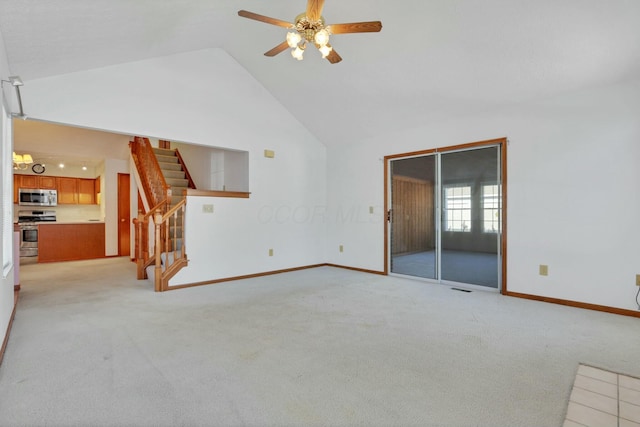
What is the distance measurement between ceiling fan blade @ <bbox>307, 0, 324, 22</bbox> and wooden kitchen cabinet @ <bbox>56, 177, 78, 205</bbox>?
8595 millimetres

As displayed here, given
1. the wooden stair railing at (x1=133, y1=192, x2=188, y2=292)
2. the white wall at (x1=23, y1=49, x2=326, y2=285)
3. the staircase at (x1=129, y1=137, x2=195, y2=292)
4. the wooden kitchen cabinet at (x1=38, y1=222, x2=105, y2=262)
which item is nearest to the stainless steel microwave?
the wooden kitchen cabinet at (x1=38, y1=222, x2=105, y2=262)

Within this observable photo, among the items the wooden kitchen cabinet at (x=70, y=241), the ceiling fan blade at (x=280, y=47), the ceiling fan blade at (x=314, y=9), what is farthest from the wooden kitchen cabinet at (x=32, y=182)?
the ceiling fan blade at (x=314, y=9)

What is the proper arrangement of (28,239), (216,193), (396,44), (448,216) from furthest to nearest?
1. (28,239)
2. (216,193)
3. (448,216)
4. (396,44)

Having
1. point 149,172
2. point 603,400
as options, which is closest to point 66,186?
point 149,172

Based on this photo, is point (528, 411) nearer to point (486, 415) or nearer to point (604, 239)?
point (486, 415)

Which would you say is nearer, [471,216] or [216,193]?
[471,216]

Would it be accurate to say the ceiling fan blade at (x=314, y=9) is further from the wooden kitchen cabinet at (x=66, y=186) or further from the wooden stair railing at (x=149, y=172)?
the wooden kitchen cabinet at (x=66, y=186)

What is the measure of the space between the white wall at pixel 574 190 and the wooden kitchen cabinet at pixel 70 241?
8005mm

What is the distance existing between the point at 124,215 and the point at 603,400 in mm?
9049

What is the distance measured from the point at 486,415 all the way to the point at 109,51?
452 centimetres

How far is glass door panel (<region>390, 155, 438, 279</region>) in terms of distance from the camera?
487 centimetres

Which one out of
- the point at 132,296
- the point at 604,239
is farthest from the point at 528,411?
the point at 132,296

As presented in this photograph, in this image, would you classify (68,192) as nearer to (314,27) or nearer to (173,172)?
(173,172)

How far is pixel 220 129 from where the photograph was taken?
488 cm
